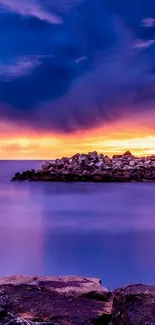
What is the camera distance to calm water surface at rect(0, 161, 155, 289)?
313 inches

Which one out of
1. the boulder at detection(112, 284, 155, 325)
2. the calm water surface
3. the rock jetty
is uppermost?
the rock jetty

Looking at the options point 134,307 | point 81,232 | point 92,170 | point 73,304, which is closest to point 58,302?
point 73,304

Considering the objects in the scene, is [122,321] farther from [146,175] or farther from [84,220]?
[146,175]

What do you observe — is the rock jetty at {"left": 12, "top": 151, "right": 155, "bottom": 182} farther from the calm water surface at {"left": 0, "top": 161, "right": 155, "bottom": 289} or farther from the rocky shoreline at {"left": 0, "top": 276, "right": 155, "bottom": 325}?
the rocky shoreline at {"left": 0, "top": 276, "right": 155, "bottom": 325}

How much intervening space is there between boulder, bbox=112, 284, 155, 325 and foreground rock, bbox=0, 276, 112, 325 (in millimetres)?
376

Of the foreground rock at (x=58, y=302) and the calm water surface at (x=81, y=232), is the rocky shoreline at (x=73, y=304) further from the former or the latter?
the calm water surface at (x=81, y=232)

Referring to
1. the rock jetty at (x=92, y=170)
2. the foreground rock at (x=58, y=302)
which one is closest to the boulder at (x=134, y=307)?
the foreground rock at (x=58, y=302)

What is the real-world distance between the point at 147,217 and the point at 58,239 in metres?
4.43

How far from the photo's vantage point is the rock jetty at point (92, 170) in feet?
75.4

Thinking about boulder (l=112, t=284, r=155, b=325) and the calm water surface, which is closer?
boulder (l=112, t=284, r=155, b=325)

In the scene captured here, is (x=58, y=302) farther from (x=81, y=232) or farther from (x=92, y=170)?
(x=92, y=170)

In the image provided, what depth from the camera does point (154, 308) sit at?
3.11 meters

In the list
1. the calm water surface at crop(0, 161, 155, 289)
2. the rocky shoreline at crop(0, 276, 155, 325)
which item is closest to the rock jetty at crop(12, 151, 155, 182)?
the calm water surface at crop(0, 161, 155, 289)

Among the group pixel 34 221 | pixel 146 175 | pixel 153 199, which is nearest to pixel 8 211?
pixel 34 221
